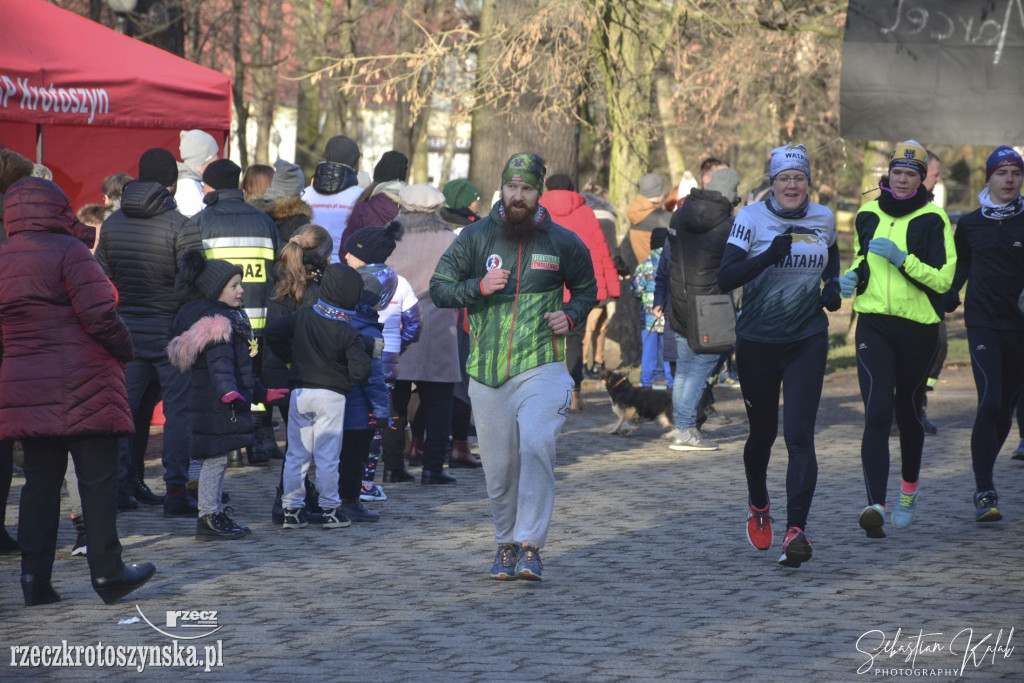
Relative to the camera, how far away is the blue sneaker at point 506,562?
651 centimetres

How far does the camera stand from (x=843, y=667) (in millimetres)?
5094

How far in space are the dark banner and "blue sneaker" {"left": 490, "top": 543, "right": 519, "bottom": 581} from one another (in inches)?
290

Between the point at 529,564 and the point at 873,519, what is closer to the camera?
the point at 529,564

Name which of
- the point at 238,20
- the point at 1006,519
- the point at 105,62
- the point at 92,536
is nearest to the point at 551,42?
the point at 105,62

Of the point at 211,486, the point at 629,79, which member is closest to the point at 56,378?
the point at 211,486

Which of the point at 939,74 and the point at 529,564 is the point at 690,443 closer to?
the point at 939,74

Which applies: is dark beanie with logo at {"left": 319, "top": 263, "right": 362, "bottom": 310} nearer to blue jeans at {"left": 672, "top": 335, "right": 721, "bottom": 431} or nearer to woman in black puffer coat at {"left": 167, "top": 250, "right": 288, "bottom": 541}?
woman in black puffer coat at {"left": 167, "top": 250, "right": 288, "bottom": 541}

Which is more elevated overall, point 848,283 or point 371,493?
point 848,283

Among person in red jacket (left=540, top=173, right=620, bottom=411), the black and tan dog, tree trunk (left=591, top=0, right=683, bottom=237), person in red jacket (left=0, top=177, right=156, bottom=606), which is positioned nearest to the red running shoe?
person in red jacket (left=0, top=177, right=156, bottom=606)

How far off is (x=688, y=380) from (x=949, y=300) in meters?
3.31

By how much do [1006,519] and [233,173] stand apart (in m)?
5.59

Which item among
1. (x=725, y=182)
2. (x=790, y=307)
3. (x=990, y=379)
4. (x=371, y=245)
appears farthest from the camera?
(x=725, y=182)

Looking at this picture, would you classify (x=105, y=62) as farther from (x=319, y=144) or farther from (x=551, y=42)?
(x=319, y=144)

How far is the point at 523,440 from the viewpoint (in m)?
6.39
